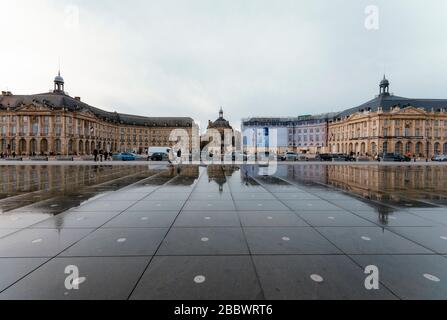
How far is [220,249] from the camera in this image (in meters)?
4.82

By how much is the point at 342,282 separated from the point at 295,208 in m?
4.65

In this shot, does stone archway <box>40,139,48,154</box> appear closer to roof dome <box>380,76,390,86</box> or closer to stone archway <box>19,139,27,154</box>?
stone archway <box>19,139,27,154</box>

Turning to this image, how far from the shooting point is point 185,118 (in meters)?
132

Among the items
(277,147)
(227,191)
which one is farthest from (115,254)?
(277,147)

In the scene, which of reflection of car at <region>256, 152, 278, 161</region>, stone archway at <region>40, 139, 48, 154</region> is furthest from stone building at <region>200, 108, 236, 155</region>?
stone archway at <region>40, 139, 48, 154</region>

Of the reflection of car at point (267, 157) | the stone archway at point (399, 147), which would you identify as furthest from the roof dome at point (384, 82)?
the reflection of car at point (267, 157)

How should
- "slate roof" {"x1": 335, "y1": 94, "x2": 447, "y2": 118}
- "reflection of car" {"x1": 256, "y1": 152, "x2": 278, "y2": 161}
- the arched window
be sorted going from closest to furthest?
"reflection of car" {"x1": 256, "y1": 152, "x2": 278, "y2": 161}
"slate roof" {"x1": 335, "y1": 94, "x2": 447, "y2": 118}
the arched window

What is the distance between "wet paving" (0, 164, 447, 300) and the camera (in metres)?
3.48

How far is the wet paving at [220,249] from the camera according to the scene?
3484mm

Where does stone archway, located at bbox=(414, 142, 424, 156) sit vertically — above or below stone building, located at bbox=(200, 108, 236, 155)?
below

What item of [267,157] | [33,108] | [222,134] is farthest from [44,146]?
[267,157]
